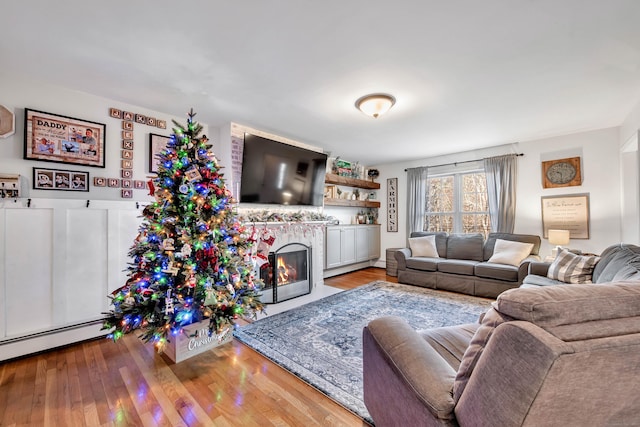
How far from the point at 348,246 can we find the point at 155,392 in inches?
154

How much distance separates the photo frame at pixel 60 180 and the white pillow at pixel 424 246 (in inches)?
182

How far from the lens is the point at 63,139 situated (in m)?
2.45

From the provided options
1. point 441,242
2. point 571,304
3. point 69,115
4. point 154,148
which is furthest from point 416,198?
point 69,115

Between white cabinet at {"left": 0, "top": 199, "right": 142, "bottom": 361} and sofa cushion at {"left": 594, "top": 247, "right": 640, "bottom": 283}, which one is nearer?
sofa cushion at {"left": 594, "top": 247, "right": 640, "bottom": 283}

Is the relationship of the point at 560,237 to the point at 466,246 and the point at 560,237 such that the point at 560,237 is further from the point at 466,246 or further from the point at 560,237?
the point at 466,246

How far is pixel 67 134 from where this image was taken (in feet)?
8.11

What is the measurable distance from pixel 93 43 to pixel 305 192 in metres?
2.76

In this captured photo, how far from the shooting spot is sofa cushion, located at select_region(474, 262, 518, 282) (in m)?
3.59

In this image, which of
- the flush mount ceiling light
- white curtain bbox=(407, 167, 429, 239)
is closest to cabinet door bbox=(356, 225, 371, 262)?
white curtain bbox=(407, 167, 429, 239)

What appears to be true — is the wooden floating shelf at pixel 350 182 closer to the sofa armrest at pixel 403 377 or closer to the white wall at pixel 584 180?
the white wall at pixel 584 180

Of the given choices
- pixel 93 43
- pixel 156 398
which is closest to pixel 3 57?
pixel 93 43

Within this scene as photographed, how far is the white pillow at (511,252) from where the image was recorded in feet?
12.6

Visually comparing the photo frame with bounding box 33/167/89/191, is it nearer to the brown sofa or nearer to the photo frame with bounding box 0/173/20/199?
the photo frame with bounding box 0/173/20/199

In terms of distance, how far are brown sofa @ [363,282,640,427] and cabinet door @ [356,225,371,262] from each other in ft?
15.0
